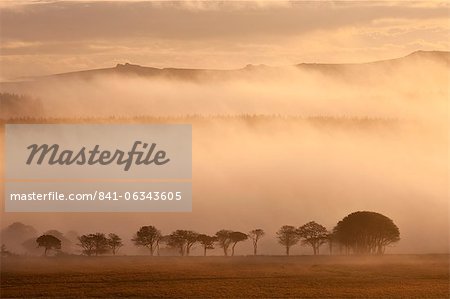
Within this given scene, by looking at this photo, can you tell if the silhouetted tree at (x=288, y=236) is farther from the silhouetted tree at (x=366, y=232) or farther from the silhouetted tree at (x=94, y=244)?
the silhouetted tree at (x=94, y=244)

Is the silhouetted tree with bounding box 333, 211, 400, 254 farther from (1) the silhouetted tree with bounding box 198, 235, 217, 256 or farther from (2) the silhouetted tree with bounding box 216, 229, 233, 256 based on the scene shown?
(1) the silhouetted tree with bounding box 198, 235, 217, 256

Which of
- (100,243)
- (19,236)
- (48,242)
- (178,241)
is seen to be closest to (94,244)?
(100,243)

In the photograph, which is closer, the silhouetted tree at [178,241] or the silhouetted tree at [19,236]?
the silhouetted tree at [19,236]

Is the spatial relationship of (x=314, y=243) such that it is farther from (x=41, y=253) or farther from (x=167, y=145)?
(x=41, y=253)

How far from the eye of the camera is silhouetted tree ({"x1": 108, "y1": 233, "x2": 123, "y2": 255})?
114 feet

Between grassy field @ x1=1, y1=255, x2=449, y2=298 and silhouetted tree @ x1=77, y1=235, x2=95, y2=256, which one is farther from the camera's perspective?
silhouetted tree @ x1=77, y1=235, x2=95, y2=256

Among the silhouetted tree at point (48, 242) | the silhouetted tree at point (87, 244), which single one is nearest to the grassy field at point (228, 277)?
the silhouetted tree at point (87, 244)

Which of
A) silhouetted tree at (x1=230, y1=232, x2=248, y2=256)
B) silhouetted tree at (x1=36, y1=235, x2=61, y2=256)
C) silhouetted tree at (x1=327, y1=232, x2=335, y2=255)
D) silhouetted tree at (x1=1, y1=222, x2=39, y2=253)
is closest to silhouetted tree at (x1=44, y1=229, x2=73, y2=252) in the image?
silhouetted tree at (x1=36, y1=235, x2=61, y2=256)

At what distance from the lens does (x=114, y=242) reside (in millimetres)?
35219

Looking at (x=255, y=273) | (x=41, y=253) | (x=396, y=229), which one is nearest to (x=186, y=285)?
(x=255, y=273)

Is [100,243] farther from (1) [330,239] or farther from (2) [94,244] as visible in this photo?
(1) [330,239]

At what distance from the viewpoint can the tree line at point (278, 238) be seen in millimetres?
34938

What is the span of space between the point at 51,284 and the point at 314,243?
8687 mm

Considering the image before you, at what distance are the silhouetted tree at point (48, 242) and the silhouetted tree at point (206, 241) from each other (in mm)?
4545
